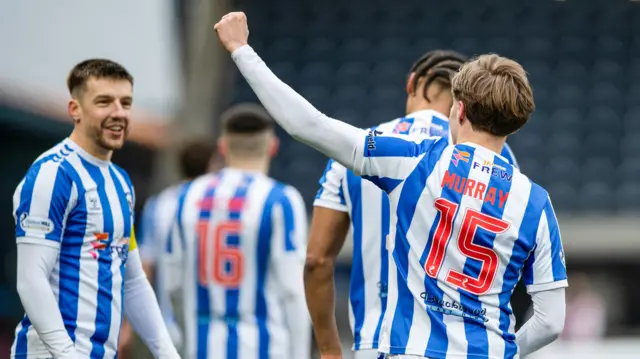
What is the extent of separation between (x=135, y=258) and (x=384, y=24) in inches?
379

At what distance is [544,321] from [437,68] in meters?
1.14

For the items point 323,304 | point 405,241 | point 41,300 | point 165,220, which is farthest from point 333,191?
point 165,220

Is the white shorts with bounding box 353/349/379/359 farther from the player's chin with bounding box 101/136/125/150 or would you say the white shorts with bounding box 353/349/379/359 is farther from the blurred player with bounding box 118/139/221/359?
the blurred player with bounding box 118/139/221/359

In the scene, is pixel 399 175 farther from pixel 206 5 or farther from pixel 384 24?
pixel 384 24

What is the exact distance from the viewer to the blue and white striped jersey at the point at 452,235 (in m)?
3.02

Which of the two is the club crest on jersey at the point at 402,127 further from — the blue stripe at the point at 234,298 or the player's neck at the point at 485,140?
the blue stripe at the point at 234,298

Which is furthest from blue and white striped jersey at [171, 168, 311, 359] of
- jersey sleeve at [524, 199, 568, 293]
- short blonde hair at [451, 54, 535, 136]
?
short blonde hair at [451, 54, 535, 136]

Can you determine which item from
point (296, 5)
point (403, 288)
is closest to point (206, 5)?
point (296, 5)

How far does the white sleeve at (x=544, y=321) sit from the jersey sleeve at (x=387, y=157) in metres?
0.59

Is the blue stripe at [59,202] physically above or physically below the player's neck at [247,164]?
below

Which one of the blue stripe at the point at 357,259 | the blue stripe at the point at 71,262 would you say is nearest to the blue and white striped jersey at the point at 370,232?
the blue stripe at the point at 357,259

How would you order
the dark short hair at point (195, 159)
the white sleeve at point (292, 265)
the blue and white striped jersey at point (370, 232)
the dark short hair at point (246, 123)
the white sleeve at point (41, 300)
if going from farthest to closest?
the dark short hair at point (195, 159) → the dark short hair at point (246, 123) → the white sleeve at point (292, 265) → the blue and white striped jersey at point (370, 232) → the white sleeve at point (41, 300)

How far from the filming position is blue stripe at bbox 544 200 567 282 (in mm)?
3137

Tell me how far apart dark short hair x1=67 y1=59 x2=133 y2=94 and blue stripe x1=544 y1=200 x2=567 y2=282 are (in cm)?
161
